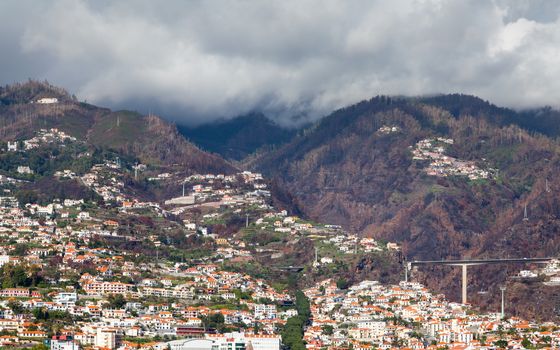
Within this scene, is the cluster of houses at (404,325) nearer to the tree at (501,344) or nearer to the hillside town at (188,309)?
the tree at (501,344)

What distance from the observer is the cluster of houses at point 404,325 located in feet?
523

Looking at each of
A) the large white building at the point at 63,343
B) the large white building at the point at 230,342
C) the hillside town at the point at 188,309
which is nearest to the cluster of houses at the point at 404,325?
the hillside town at the point at 188,309

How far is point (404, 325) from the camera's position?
174625mm

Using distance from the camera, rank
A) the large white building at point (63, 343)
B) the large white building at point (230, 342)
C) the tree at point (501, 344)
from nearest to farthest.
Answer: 1. the large white building at point (63, 343)
2. the large white building at point (230, 342)
3. the tree at point (501, 344)

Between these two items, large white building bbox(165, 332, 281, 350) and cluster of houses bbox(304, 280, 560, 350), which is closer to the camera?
large white building bbox(165, 332, 281, 350)

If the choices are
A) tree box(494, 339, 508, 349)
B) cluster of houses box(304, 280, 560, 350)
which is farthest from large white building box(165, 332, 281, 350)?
tree box(494, 339, 508, 349)

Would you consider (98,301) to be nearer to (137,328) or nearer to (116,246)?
(137,328)

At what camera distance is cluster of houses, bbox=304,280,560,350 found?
159m

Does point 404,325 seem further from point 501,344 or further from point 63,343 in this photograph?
point 63,343

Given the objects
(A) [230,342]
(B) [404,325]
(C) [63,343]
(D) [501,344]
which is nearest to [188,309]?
(A) [230,342]

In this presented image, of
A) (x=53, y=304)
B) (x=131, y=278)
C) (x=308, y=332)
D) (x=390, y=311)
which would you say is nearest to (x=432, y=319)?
(x=390, y=311)

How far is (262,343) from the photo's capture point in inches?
5728

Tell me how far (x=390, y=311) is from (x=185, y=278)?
2295 cm

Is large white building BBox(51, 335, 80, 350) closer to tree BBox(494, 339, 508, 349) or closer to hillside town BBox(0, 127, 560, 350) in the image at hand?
hillside town BBox(0, 127, 560, 350)
